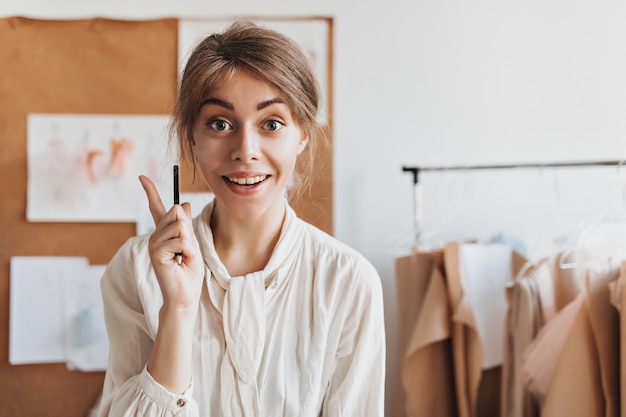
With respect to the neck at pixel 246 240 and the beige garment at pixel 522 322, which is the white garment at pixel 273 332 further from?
the beige garment at pixel 522 322

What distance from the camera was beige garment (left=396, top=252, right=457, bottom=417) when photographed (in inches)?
64.9

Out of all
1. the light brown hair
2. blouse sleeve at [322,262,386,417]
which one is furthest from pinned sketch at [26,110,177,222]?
blouse sleeve at [322,262,386,417]

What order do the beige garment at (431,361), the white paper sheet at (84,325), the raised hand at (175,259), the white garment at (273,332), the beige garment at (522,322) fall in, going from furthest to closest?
the white paper sheet at (84,325) < the beige garment at (431,361) < the beige garment at (522,322) < the white garment at (273,332) < the raised hand at (175,259)

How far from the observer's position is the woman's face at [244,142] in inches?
39.6

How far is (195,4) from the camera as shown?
203 cm

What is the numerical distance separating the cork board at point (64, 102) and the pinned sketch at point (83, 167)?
0.09ft

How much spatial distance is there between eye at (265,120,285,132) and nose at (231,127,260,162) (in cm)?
3

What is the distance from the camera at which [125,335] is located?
1.07 metres

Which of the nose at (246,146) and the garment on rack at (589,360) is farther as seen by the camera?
the garment on rack at (589,360)

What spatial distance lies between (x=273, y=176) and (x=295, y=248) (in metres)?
0.14

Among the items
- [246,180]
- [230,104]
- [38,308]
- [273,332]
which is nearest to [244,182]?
[246,180]

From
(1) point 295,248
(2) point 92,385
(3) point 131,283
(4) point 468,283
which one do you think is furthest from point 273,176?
(2) point 92,385

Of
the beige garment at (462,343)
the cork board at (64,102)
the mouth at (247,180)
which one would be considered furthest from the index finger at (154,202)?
the cork board at (64,102)

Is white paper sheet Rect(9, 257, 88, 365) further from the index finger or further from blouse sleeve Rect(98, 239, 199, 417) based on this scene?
the index finger
